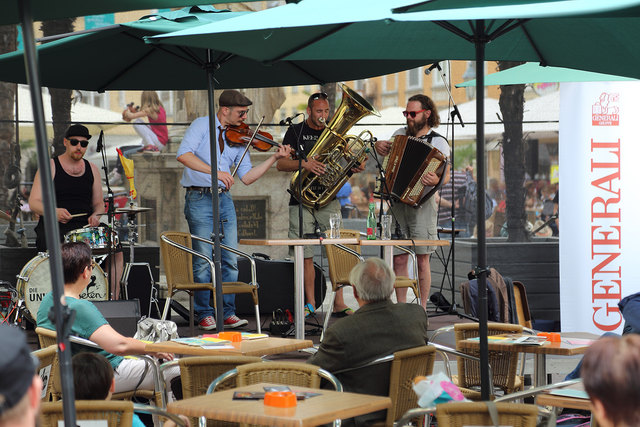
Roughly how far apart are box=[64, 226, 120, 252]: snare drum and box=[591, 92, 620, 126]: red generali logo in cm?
427

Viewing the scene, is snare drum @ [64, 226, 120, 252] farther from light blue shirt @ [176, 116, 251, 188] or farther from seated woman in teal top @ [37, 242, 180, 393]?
seated woman in teal top @ [37, 242, 180, 393]

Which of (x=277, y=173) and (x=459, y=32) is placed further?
(x=277, y=173)

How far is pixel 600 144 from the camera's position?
8.16 m

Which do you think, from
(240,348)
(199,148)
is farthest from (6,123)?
(240,348)

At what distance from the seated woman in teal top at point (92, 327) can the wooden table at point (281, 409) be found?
111 cm

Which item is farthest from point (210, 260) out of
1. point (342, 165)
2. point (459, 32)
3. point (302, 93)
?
point (302, 93)

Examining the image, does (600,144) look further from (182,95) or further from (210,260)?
(182,95)

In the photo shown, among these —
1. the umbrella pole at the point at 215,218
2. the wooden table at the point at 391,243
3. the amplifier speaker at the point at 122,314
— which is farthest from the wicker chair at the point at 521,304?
the amplifier speaker at the point at 122,314

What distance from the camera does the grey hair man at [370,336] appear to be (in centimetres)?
429

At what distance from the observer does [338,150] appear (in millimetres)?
8039

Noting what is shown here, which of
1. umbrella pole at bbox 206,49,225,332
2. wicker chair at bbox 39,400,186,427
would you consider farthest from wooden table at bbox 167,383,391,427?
umbrella pole at bbox 206,49,225,332

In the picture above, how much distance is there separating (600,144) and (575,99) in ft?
1.53

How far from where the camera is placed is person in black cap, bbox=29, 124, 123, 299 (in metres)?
8.18

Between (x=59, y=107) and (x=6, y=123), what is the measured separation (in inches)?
26.9
